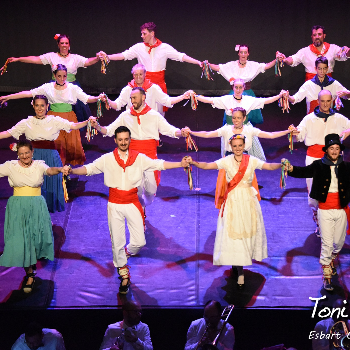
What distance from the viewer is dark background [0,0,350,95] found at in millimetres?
10219

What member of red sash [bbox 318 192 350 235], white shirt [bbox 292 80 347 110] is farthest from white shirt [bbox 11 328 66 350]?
white shirt [bbox 292 80 347 110]

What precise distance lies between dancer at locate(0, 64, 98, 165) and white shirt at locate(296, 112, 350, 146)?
2343 mm

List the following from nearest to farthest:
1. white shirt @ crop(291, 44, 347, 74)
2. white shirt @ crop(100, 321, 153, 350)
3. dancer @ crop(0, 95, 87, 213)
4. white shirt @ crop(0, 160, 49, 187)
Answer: white shirt @ crop(100, 321, 153, 350) → white shirt @ crop(0, 160, 49, 187) → dancer @ crop(0, 95, 87, 213) → white shirt @ crop(291, 44, 347, 74)

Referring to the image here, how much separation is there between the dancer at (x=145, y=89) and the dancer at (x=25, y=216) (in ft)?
5.37

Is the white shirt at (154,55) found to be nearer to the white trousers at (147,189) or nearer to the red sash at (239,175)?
the white trousers at (147,189)

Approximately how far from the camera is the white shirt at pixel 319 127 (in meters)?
6.09

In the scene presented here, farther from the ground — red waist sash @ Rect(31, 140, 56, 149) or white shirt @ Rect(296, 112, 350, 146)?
white shirt @ Rect(296, 112, 350, 146)

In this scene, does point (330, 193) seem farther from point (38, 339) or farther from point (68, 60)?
point (68, 60)

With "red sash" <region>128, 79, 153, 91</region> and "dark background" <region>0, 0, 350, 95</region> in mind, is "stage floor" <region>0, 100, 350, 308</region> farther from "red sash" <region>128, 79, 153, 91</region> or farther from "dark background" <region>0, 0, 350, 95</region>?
"dark background" <region>0, 0, 350, 95</region>

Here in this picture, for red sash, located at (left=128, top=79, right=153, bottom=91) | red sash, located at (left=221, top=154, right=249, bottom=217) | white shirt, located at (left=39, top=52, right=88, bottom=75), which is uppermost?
white shirt, located at (left=39, top=52, right=88, bottom=75)

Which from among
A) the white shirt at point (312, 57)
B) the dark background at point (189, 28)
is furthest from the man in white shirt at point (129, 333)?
the dark background at point (189, 28)

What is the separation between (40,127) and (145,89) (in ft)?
4.60

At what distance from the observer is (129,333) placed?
453 centimetres

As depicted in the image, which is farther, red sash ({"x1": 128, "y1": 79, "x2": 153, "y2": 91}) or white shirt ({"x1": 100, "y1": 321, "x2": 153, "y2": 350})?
red sash ({"x1": 128, "y1": 79, "x2": 153, "y2": 91})
